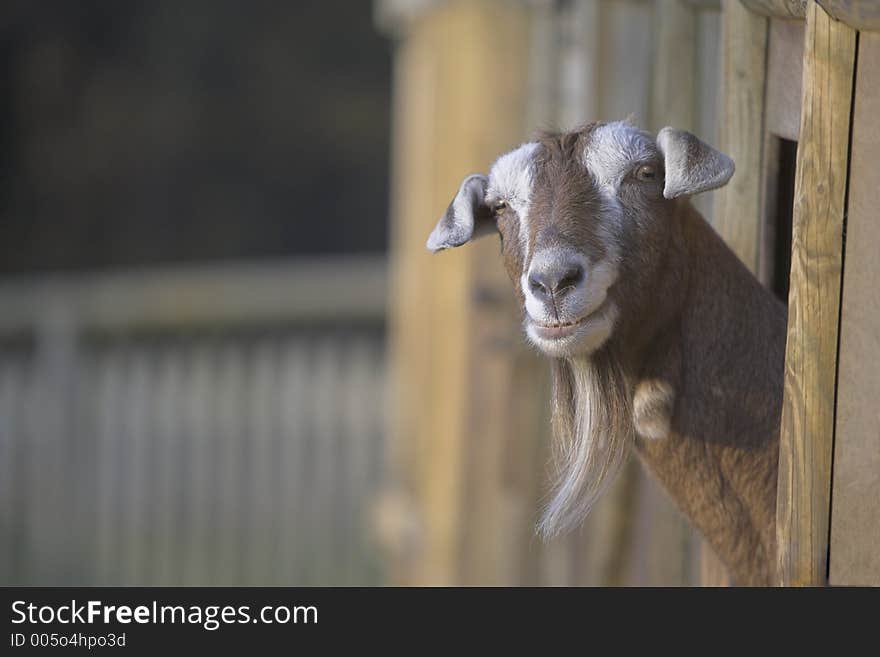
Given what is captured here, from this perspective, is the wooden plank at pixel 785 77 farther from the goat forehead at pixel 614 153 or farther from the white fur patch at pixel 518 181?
the white fur patch at pixel 518 181

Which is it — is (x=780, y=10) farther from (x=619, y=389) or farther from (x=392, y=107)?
(x=392, y=107)

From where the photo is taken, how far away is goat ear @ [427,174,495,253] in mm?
3084

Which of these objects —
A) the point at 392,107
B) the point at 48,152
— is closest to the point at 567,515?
the point at 48,152

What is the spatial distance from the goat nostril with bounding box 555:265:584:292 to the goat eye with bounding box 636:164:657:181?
289mm

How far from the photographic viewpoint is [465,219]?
311 cm

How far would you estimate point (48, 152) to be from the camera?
488 inches

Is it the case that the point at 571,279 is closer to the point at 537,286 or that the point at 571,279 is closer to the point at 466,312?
the point at 537,286

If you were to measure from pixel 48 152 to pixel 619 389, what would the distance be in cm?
1017

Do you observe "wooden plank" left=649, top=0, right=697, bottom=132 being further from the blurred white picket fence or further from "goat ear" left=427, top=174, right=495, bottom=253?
the blurred white picket fence

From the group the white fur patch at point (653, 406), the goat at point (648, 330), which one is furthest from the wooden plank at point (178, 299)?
the white fur patch at point (653, 406)

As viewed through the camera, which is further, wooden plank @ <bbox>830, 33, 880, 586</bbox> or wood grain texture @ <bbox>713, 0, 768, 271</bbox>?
wood grain texture @ <bbox>713, 0, 768, 271</bbox>

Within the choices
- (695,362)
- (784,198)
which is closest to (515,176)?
(695,362)

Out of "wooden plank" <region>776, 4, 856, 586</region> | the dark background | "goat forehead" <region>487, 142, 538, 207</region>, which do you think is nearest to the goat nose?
"goat forehead" <region>487, 142, 538, 207</region>

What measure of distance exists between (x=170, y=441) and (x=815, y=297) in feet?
23.6
